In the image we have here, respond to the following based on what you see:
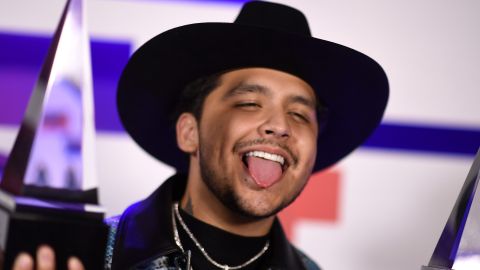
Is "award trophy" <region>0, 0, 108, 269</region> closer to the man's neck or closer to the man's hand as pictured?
the man's hand

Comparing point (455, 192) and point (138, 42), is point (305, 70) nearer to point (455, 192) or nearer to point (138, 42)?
point (138, 42)

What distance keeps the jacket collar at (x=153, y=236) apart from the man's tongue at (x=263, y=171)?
22 cm

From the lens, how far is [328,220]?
83.7 inches

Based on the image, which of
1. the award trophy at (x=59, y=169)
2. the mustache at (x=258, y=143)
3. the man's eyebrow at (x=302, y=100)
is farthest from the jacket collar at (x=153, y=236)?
the award trophy at (x=59, y=169)

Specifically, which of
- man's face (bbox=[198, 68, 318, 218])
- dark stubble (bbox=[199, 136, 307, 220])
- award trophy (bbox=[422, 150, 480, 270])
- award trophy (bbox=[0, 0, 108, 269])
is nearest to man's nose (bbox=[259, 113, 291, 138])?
man's face (bbox=[198, 68, 318, 218])

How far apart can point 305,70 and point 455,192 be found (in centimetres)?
92

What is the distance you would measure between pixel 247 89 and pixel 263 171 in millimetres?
209

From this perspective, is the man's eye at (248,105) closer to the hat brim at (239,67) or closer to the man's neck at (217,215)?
the hat brim at (239,67)

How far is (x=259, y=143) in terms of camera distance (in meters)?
1.47

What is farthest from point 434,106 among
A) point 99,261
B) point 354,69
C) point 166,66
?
point 99,261

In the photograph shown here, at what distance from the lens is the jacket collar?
1.41 metres

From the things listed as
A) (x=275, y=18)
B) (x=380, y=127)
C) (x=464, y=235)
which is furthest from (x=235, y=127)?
(x=380, y=127)

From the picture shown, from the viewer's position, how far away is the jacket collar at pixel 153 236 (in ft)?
4.62

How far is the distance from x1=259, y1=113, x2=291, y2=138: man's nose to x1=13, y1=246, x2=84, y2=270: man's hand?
2.45 feet
